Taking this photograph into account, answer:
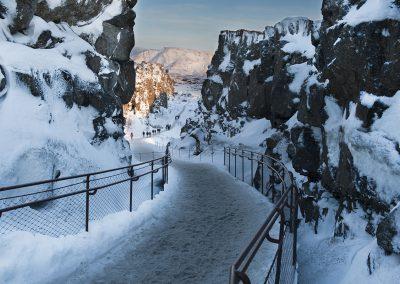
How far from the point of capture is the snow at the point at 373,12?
1075cm

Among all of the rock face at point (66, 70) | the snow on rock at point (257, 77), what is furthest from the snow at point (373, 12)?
the rock face at point (66, 70)

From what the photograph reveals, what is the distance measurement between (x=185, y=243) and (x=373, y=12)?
802cm

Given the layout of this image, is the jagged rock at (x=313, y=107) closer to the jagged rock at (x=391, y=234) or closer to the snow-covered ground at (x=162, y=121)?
the jagged rock at (x=391, y=234)

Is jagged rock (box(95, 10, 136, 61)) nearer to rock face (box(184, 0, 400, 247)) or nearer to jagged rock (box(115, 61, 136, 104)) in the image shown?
jagged rock (box(115, 61, 136, 104))

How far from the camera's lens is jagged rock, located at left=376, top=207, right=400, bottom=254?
737cm

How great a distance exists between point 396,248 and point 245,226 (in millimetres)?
A: 3917

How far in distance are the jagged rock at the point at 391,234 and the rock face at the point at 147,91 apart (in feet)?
318

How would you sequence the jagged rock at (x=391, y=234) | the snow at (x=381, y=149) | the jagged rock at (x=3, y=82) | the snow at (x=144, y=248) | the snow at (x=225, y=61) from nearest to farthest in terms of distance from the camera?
the snow at (x=144, y=248)
the jagged rock at (x=391, y=234)
the snow at (x=381, y=149)
the jagged rock at (x=3, y=82)
the snow at (x=225, y=61)

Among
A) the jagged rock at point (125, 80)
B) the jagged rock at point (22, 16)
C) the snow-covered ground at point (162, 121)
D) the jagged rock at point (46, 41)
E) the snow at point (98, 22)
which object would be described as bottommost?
the snow-covered ground at point (162, 121)

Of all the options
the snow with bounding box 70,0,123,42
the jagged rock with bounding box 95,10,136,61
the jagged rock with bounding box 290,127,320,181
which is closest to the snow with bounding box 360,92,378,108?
the jagged rock with bounding box 290,127,320,181

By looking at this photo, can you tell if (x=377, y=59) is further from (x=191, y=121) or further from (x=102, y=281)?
(x=191, y=121)

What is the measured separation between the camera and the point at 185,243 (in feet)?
29.0

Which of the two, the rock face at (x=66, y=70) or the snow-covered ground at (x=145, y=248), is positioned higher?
the rock face at (x=66, y=70)

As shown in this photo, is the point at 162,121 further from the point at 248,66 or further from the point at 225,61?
the point at 248,66
